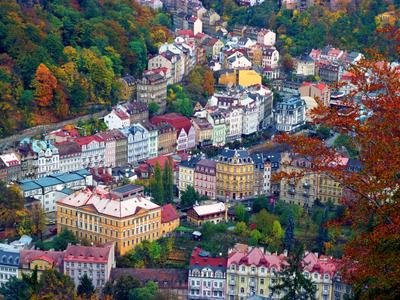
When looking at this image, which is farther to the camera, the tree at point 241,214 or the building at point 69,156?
the building at point 69,156

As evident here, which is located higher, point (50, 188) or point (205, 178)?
point (205, 178)

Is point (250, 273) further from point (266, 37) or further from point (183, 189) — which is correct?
point (266, 37)

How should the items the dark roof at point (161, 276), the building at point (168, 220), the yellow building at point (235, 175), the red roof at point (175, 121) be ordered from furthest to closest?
the red roof at point (175, 121) → the yellow building at point (235, 175) → the building at point (168, 220) → the dark roof at point (161, 276)

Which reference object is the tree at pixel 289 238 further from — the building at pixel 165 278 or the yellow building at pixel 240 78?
the yellow building at pixel 240 78

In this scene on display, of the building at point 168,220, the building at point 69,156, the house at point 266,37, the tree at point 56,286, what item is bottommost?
the tree at point 56,286

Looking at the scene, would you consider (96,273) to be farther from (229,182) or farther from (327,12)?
(327,12)

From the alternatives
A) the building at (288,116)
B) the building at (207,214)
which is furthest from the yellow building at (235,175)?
the building at (288,116)

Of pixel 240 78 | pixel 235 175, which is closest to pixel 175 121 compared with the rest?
pixel 235 175

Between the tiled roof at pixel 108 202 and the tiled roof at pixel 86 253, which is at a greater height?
the tiled roof at pixel 108 202
